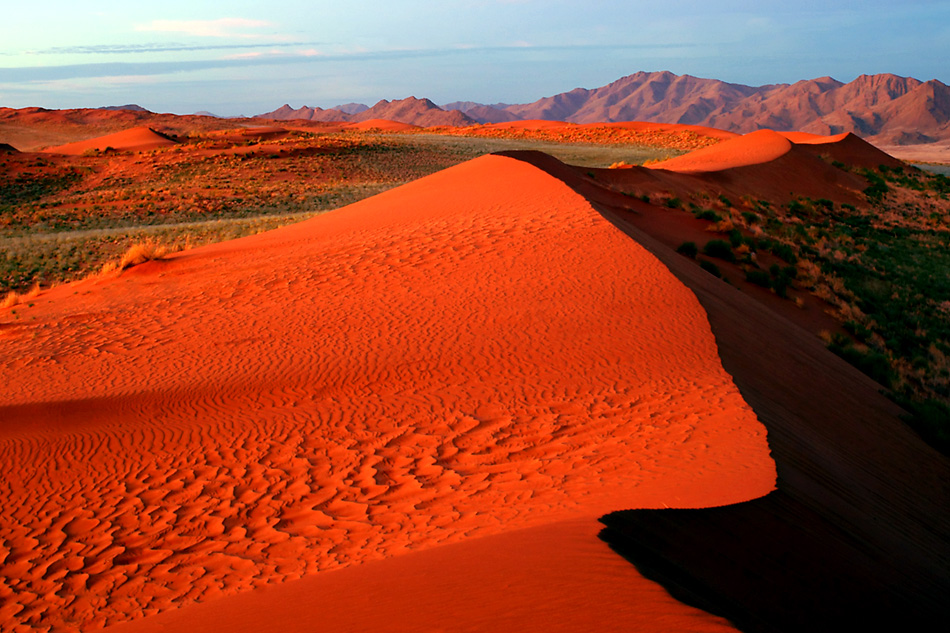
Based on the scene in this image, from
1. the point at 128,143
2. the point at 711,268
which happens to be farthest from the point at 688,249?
the point at 128,143

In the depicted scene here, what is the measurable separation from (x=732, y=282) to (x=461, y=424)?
10.1 metres

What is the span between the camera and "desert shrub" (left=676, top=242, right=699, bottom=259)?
53.6 feet

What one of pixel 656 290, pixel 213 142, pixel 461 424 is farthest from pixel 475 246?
pixel 213 142

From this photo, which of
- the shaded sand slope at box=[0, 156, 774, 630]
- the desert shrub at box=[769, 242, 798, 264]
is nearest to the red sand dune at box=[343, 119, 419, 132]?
the desert shrub at box=[769, 242, 798, 264]

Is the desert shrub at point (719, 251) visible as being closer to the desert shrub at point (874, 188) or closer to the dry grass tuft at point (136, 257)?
the dry grass tuft at point (136, 257)

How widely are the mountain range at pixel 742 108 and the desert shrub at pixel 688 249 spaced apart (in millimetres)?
111734

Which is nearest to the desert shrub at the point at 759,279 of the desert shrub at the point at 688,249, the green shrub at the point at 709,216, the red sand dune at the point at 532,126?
the desert shrub at the point at 688,249

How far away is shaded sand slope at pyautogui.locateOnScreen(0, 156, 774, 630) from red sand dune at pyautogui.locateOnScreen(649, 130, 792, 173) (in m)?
19.8

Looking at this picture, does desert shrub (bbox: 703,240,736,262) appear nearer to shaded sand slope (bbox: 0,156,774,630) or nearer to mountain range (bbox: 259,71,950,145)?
shaded sand slope (bbox: 0,156,774,630)

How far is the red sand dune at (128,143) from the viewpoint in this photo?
49.8m

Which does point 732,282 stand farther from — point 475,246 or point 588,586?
point 588,586

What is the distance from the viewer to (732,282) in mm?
15312

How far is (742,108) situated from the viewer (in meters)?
145

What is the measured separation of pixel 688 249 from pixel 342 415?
444 inches
